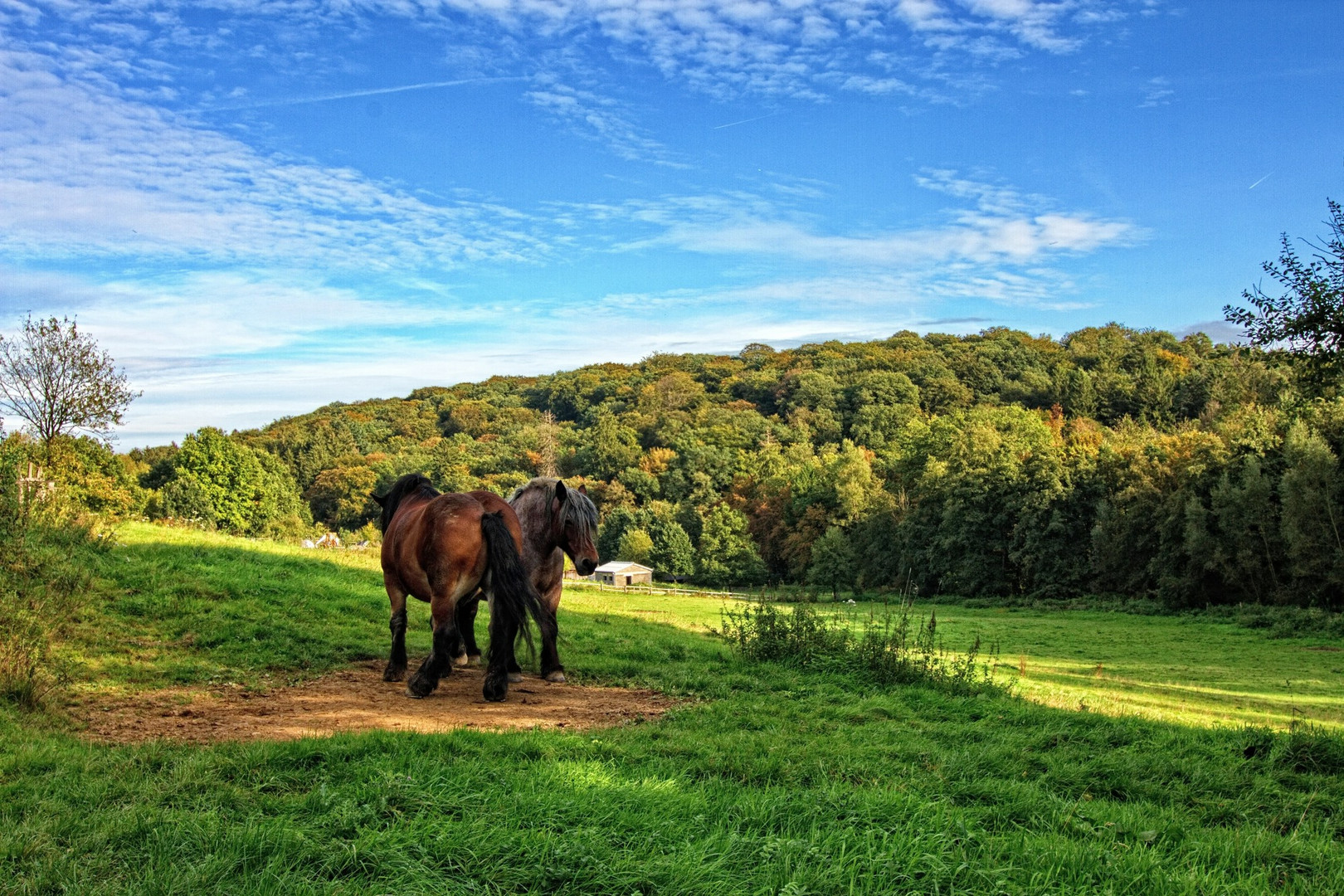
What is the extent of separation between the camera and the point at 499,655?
845 cm

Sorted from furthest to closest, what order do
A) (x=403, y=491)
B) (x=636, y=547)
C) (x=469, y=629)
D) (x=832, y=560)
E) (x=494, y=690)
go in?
(x=636, y=547) < (x=832, y=560) < (x=403, y=491) < (x=469, y=629) < (x=494, y=690)

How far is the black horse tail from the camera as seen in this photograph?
335 inches

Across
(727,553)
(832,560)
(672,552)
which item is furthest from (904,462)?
(672,552)

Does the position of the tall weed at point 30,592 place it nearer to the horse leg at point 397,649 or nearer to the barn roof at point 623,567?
the horse leg at point 397,649

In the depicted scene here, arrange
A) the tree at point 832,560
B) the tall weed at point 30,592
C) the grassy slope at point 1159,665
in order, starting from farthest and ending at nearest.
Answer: the tree at point 832,560 < the grassy slope at point 1159,665 < the tall weed at point 30,592

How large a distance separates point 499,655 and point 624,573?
67.7m

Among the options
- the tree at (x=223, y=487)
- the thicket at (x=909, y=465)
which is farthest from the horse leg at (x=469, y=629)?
the tree at (x=223, y=487)

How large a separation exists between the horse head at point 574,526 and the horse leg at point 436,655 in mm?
1849

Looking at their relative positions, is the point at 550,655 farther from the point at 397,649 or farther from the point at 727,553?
the point at 727,553

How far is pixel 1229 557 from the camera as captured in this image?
40812 millimetres

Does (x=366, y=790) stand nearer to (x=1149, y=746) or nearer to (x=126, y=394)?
(x=1149, y=746)

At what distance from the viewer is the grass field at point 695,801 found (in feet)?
12.3

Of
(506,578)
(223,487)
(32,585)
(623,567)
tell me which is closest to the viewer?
(32,585)

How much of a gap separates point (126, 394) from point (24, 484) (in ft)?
52.8
